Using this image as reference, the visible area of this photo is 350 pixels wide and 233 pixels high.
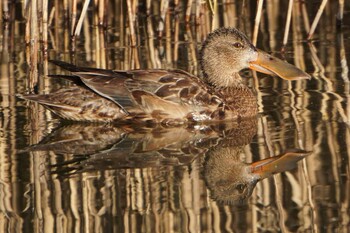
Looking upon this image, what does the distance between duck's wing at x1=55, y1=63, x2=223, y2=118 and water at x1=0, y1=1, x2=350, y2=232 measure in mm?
240

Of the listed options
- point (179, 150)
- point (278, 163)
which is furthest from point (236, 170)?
point (179, 150)

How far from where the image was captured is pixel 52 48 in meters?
12.2

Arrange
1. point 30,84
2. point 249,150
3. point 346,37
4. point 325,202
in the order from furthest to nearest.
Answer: point 346,37
point 30,84
point 249,150
point 325,202

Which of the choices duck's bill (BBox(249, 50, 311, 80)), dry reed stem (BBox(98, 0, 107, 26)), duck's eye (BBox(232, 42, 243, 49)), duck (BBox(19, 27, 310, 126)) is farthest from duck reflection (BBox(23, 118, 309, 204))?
dry reed stem (BBox(98, 0, 107, 26))

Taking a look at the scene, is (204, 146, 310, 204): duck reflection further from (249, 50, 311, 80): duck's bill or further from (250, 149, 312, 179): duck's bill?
(249, 50, 311, 80): duck's bill

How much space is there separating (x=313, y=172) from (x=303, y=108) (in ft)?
6.18

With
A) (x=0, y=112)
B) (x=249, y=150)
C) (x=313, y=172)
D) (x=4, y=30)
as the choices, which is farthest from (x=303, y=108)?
(x=4, y=30)

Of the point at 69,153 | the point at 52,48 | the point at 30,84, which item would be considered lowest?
the point at 69,153

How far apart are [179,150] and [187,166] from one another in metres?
0.47

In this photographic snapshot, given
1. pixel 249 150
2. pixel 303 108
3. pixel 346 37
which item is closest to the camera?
pixel 249 150

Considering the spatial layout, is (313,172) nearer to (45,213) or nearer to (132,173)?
(132,173)

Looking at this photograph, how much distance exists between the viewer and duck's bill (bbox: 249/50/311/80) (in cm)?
924

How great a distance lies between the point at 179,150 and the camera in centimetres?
800

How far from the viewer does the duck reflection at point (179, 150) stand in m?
7.33
